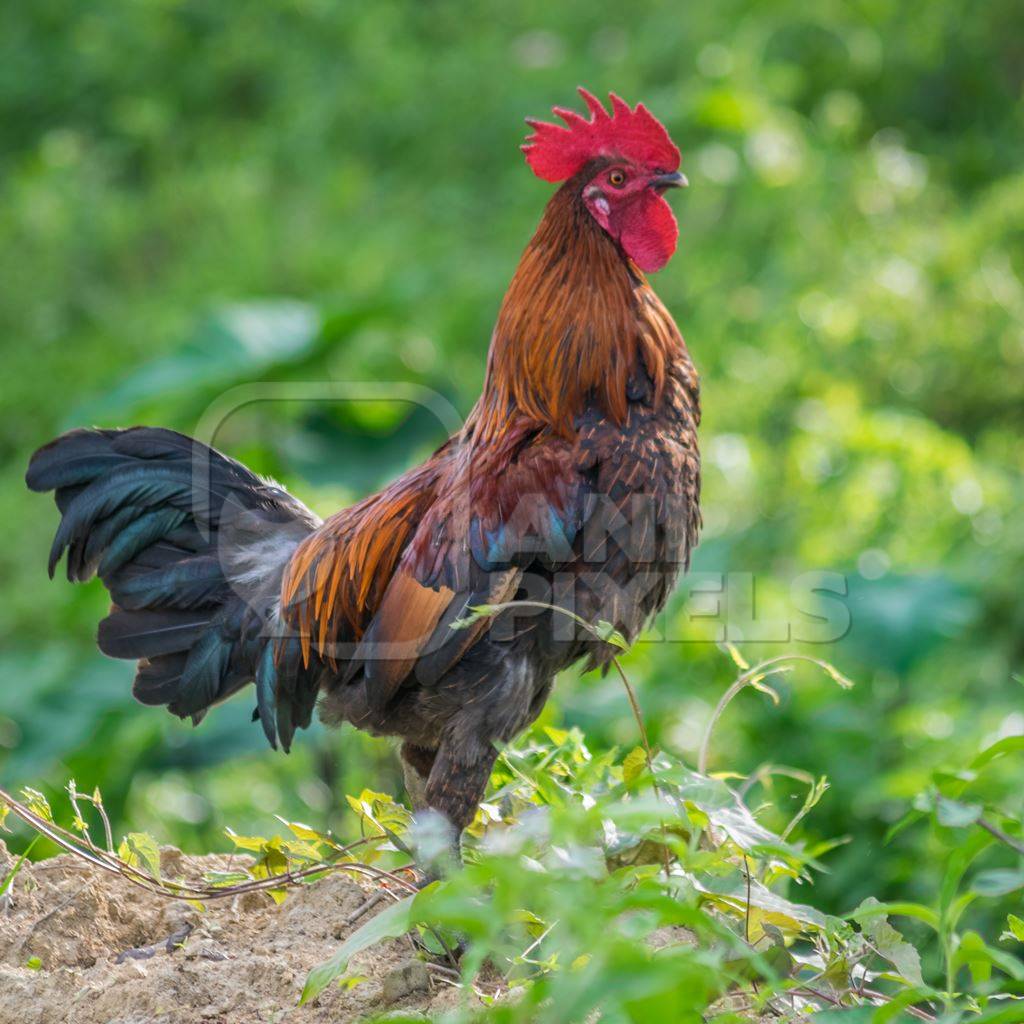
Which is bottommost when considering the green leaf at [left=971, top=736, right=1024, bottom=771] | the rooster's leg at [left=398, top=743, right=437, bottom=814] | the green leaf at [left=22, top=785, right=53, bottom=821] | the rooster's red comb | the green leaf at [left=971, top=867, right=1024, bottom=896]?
the rooster's leg at [left=398, top=743, right=437, bottom=814]

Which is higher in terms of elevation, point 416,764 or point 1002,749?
point 1002,749

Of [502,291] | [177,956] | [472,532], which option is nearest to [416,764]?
[472,532]

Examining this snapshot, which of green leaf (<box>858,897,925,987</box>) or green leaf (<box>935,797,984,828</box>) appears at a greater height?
green leaf (<box>935,797,984,828</box>)

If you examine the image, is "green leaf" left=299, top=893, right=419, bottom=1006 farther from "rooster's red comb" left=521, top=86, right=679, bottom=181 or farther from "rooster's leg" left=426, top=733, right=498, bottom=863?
"rooster's red comb" left=521, top=86, right=679, bottom=181

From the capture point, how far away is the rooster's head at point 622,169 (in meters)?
3.01

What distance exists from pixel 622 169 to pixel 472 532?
89 centimetres

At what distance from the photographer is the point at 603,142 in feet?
10.0

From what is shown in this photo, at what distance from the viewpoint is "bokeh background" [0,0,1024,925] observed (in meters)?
4.98

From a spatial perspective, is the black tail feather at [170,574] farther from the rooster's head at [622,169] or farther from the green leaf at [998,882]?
the green leaf at [998,882]

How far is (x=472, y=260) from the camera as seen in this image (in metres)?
8.50

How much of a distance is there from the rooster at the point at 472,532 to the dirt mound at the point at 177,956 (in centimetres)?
35

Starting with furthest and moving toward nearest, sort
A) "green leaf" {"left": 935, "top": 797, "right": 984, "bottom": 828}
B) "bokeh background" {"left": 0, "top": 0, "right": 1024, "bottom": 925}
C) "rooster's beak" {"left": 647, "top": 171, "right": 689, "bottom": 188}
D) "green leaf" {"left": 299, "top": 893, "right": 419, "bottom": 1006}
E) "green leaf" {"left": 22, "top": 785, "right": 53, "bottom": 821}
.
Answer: "bokeh background" {"left": 0, "top": 0, "right": 1024, "bottom": 925}, "rooster's beak" {"left": 647, "top": 171, "right": 689, "bottom": 188}, "green leaf" {"left": 22, "top": 785, "right": 53, "bottom": 821}, "green leaf" {"left": 299, "top": 893, "right": 419, "bottom": 1006}, "green leaf" {"left": 935, "top": 797, "right": 984, "bottom": 828}

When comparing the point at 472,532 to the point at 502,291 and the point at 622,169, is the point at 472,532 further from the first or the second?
the point at 502,291

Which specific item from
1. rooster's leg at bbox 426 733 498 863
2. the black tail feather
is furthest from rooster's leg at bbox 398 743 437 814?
rooster's leg at bbox 426 733 498 863
